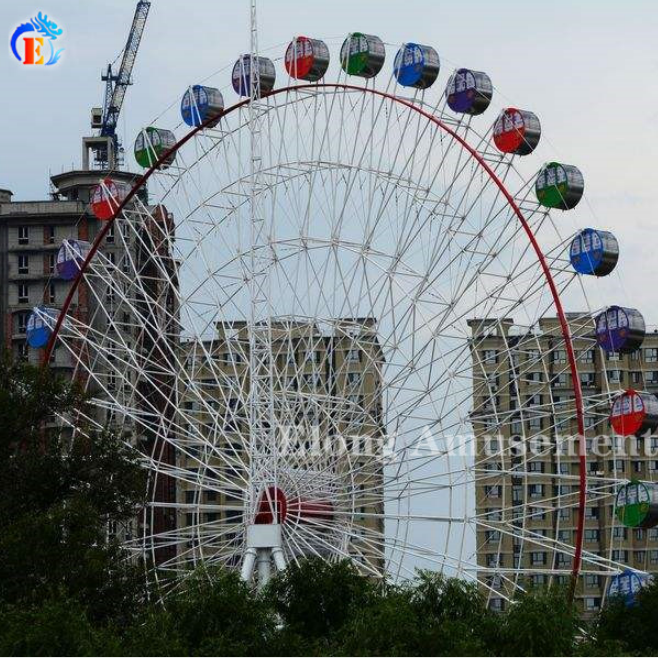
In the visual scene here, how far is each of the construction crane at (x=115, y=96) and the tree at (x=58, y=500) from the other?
7097cm

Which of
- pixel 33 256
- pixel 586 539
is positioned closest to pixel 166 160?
pixel 33 256

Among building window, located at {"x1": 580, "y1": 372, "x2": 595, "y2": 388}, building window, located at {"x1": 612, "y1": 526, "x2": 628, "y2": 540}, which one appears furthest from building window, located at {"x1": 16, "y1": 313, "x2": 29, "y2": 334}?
building window, located at {"x1": 612, "y1": 526, "x2": 628, "y2": 540}

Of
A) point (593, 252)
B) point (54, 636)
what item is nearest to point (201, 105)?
point (593, 252)

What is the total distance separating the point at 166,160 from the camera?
224ft

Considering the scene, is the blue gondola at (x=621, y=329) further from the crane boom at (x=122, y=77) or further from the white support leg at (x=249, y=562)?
the crane boom at (x=122, y=77)

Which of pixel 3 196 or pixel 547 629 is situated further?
pixel 3 196

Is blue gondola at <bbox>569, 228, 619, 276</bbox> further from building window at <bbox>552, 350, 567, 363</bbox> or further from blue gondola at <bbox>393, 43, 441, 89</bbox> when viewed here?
building window at <bbox>552, 350, 567, 363</bbox>

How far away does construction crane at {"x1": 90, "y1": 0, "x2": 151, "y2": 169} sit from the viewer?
426 feet

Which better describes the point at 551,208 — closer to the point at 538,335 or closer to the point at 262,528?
the point at 538,335

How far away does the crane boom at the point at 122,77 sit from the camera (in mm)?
134625

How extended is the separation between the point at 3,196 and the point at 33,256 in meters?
8.21

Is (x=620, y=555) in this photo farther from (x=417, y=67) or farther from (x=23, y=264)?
(x=417, y=67)

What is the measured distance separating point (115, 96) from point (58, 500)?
8374 centimetres

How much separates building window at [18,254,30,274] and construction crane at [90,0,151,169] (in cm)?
1499
